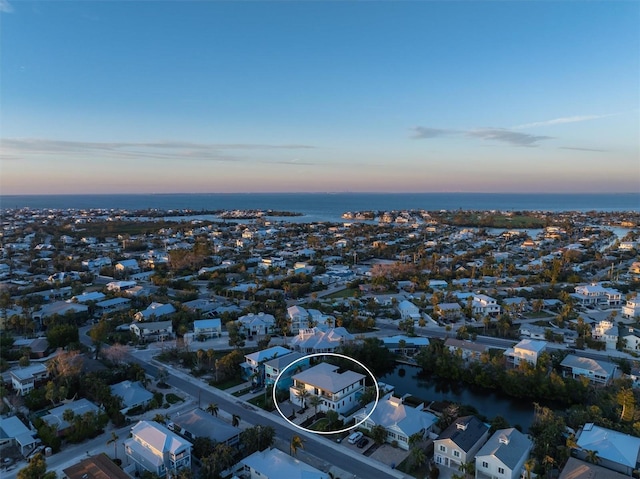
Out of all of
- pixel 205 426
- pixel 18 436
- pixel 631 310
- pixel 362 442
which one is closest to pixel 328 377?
pixel 362 442

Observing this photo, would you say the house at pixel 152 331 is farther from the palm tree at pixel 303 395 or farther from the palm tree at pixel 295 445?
the palm tree at pixel 295 445

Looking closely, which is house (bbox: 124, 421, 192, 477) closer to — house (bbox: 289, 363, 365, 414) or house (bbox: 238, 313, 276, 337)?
house (bbox: 289, 363, 365, 414)

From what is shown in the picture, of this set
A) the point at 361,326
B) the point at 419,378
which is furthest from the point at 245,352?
the point at 419,378

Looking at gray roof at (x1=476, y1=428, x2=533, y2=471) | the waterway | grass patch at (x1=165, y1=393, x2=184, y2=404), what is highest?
gray roof at (x1=476, y1=428, x2=533, y2=471)

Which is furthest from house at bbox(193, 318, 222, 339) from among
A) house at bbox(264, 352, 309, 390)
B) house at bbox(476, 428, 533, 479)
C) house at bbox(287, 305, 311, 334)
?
house at bbox(476, 428, 533, 479)

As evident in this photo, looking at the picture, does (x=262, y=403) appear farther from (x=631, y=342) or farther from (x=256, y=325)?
(x=631, y=342)

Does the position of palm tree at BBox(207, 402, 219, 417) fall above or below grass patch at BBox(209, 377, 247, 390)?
above

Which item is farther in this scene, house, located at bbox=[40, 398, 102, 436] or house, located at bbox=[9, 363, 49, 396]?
house, located at bbox=[9, 363, 49, 396]
